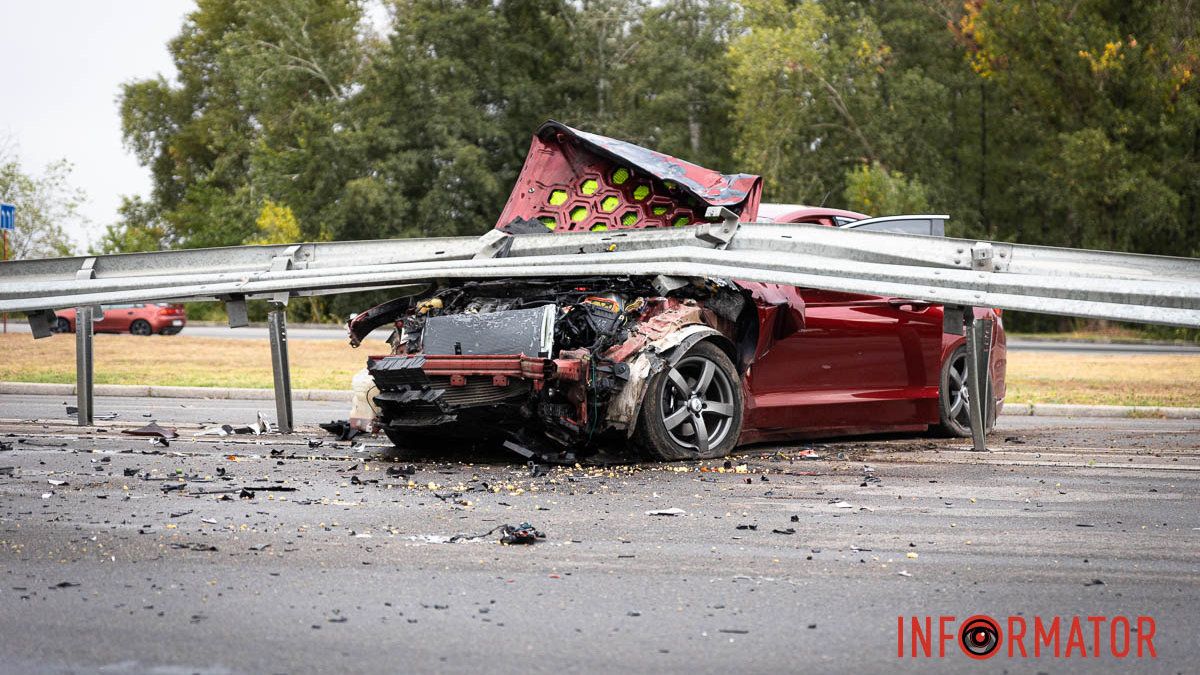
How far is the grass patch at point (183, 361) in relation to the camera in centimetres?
1709

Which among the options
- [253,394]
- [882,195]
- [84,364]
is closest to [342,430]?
[84,364]

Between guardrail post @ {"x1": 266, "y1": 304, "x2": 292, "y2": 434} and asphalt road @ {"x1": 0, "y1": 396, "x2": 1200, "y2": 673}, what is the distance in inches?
57.0

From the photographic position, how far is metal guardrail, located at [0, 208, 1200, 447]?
7430mm

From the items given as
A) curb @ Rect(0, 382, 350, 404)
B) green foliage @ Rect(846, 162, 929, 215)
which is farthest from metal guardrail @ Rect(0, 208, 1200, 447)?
green foliage @ Rect(846, 162, 929, 215)

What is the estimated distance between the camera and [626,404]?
25.6 ft

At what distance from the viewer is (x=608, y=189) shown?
9.24m

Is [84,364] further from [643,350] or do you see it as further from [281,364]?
[643,350]

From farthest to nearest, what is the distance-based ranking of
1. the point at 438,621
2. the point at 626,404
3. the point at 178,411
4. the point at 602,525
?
the point at 178,411 → the point at 626,404 → the point at 602,525 → the point at 438,621

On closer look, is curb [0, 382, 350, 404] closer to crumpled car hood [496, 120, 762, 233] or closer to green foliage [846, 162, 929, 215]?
crumpled car hood [496, 120, 762, 233]

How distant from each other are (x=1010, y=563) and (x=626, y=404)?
301 centimetres

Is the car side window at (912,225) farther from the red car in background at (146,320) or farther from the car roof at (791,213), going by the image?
the red car in background at (146,320)

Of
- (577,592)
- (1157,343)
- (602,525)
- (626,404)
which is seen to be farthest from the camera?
(1157,343)

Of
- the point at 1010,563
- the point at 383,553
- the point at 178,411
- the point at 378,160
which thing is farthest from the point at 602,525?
the point at 378,160

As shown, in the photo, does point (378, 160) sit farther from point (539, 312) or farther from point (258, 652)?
point (258, 652)
